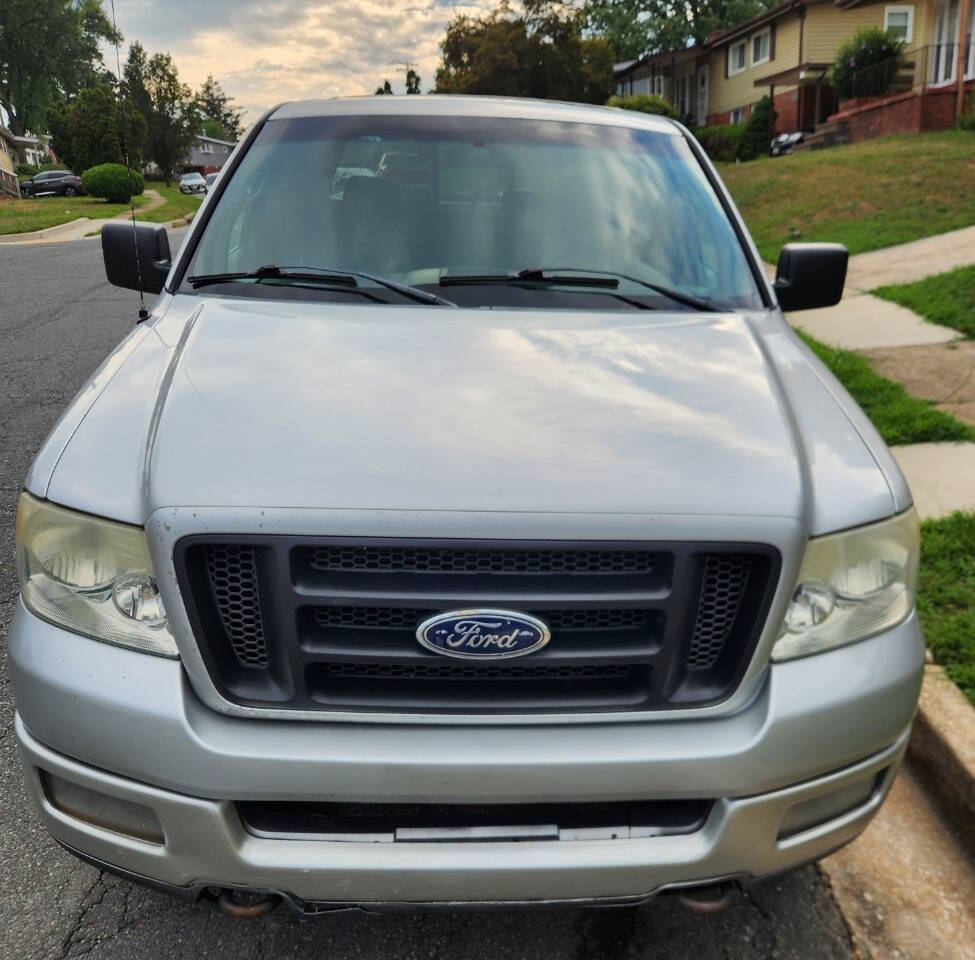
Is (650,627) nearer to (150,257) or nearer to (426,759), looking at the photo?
(426,759)

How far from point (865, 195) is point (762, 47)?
2789 cm

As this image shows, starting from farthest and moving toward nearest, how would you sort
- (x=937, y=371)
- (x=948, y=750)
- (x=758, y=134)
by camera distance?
(x=758, y=134) < (x=937, y=371) < (x=948, y=750)

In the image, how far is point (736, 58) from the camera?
4044cm

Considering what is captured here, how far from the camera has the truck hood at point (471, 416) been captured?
1.78m

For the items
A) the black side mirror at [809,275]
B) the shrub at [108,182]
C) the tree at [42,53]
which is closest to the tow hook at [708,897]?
the black side mirror at [809,275]

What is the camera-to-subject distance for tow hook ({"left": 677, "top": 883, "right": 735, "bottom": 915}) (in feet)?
6.08

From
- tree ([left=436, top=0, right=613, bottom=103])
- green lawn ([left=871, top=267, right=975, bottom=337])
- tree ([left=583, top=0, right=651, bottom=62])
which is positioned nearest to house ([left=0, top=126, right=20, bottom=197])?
tree ([left=436, top=0, right=613, bottom=103])

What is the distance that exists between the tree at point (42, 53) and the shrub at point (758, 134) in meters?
46.3

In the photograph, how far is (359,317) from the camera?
8.43ft

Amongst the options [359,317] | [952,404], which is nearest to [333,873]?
[359,317]

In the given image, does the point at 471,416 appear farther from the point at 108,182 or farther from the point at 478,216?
the point at 108,182

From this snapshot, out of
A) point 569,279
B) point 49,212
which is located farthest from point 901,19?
point 569,279

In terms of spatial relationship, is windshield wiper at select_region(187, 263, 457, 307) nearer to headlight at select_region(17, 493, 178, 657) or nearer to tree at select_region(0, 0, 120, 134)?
headlight at select_region(17, 493, 178, 657)

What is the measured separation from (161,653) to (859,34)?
30114mm
